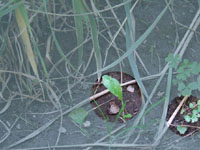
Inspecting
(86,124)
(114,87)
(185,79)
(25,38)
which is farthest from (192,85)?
(25,38)

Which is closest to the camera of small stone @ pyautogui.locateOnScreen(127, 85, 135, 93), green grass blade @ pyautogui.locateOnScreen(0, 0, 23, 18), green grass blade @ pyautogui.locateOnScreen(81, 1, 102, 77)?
green grass blade @ pyautogui.locateOnScreen(0, 0, 23, 18)

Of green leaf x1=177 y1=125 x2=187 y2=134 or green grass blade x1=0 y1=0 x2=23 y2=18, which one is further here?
green leaf x1=177 y1=125 x2=187 y2=134

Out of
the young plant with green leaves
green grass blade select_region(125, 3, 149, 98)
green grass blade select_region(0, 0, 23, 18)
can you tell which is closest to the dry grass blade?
green grass blade select_region(0, 0, 23, 18)

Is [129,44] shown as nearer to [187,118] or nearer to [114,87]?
[114,87]

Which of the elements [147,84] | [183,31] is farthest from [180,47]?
[147,84]

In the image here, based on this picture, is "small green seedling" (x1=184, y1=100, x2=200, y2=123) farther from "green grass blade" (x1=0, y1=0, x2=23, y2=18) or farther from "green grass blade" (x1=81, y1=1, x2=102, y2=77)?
"green grass blade" (x1=0, y1=0, x2=23, y2=18)

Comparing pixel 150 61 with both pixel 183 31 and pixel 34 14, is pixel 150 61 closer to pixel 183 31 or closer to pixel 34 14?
pixel 183 31

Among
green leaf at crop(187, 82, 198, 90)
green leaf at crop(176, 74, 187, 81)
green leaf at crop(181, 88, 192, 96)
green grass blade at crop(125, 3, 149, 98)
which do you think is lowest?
green leaf at crop(181, 88, 192, 96)

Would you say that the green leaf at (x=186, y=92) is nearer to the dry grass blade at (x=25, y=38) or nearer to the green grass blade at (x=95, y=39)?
the green grass blade at (x=95, y=39)

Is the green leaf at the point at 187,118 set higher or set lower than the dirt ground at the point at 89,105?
lower

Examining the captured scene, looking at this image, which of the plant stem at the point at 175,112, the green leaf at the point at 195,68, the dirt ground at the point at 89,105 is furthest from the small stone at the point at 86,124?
the green leaf at the point at 195,68
